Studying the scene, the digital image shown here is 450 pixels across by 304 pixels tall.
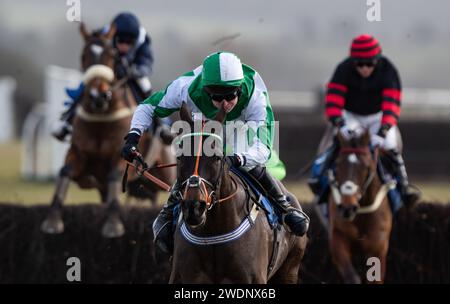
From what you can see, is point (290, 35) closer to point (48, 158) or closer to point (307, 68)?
point (307, 68)

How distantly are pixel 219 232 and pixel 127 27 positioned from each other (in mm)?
4997

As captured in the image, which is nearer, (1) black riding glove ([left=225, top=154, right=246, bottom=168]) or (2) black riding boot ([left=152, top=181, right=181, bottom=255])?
(1) black riding glove ([left=225, top=154, right=246, bottom=168])

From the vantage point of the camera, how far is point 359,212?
9.10m

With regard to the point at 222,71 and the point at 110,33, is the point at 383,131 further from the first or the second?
the point at 222,71

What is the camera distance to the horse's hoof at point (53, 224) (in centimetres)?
897

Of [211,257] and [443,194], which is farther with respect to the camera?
[443,194]

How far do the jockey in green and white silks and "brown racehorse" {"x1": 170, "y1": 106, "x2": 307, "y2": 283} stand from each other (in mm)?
190

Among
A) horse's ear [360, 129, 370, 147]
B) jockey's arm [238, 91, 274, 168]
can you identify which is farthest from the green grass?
jockey's arm [238, 91, 274, 168]

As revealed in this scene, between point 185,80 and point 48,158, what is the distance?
15.7 m

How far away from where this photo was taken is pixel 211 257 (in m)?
5.73

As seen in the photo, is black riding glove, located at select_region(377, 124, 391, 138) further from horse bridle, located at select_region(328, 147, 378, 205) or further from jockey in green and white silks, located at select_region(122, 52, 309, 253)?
jockey in green and white silks, located at select_region(122, 52, 309, 253)

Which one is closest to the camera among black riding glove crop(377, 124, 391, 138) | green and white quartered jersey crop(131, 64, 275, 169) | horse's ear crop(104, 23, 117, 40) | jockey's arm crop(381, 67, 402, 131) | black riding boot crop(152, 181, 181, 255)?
green and white quartered jersey crop(131, 64, 275, 169)

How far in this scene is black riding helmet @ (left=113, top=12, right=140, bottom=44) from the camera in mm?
10352
